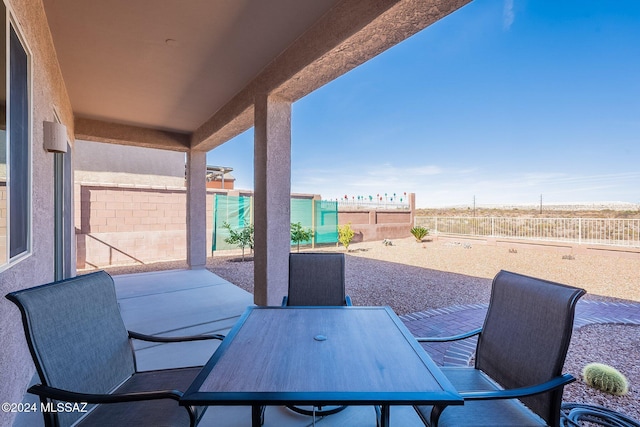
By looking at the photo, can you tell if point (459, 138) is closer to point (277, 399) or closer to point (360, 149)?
point (360, 149)

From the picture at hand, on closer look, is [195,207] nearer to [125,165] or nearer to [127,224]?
[127,224]

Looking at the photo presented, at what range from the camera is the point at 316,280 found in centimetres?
236

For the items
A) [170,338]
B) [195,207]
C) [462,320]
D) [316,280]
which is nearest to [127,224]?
[195,207]

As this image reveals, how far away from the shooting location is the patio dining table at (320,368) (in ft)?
2.90

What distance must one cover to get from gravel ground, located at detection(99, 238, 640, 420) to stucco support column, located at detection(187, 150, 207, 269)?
0.60 meters

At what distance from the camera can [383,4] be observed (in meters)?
1.86

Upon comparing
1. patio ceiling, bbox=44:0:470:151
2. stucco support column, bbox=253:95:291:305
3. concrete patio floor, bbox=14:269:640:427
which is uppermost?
patio ceiling, bbox=44:0:470:151

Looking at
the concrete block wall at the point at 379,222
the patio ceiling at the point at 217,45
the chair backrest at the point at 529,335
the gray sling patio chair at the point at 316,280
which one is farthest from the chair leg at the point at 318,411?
the concrete block wall at the point at 379,222

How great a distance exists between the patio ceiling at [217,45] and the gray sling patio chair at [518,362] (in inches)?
69.9

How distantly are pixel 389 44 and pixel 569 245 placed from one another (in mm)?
9775

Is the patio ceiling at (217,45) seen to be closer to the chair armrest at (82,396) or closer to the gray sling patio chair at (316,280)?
the gray sling patio chair at (316,280)

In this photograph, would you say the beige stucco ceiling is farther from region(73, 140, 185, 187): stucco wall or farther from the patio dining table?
region(73, 140, 185, 187): stucco wall

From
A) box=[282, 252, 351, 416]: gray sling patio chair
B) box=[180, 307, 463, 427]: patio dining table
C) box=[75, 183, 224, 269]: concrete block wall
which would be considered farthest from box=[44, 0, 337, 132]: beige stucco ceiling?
box=[75, 183, 224, 269]: concrete block wall

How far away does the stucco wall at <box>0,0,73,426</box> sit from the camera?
1469 mm
